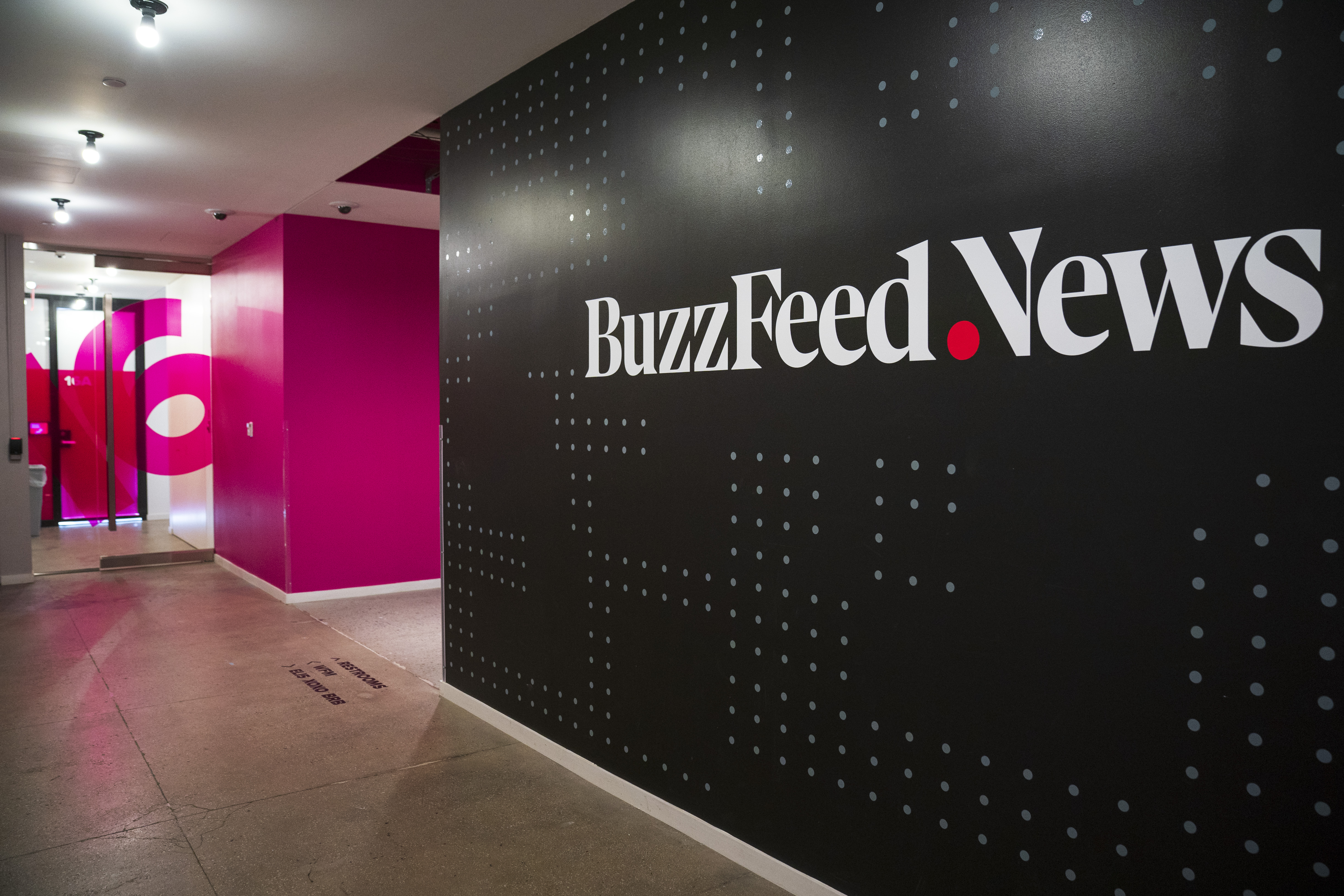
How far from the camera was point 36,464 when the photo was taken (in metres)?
10.0

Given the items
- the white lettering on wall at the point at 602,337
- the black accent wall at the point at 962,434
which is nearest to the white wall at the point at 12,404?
the black accent wall at the point at 962,434

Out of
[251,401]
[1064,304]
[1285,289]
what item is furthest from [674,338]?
[251,401]

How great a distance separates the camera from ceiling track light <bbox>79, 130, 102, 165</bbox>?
15.1 ft

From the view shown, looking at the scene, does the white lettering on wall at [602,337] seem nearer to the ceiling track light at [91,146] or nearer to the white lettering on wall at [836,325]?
the white lettering on wall at [836,325]

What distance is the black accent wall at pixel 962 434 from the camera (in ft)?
5.25

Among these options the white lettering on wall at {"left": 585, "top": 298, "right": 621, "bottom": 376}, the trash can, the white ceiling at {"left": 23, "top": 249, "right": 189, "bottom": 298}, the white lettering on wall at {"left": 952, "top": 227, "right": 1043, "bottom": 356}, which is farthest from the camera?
the trash can

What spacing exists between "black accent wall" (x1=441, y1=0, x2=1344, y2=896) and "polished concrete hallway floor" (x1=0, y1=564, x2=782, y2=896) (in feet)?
1.09

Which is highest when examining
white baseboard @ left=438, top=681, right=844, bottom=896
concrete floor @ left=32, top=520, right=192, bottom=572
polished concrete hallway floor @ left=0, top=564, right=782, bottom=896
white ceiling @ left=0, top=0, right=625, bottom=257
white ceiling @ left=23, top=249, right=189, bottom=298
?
white ceiling @ left=0, top=0, right=625, bottom=257

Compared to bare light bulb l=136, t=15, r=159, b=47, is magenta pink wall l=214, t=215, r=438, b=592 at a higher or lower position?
lower

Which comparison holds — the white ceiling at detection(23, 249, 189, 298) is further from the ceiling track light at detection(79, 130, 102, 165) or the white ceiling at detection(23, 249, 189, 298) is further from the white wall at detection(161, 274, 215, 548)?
the ceiling track light at detection(79, 130, 102, 165)

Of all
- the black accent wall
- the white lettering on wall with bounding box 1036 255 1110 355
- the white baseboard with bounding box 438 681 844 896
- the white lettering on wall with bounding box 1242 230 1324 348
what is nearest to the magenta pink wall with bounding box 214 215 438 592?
the white baseboard with bounding box 438 681 844 896

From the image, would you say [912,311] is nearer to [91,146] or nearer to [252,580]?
[91,146]

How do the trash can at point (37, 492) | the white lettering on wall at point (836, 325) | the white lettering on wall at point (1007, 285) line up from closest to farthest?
the white lettering on wall at point (1007, 285) → the white lettering on wall at point (836, 325) → the trash can at point (37, 492)

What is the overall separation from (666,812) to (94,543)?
878 cm
